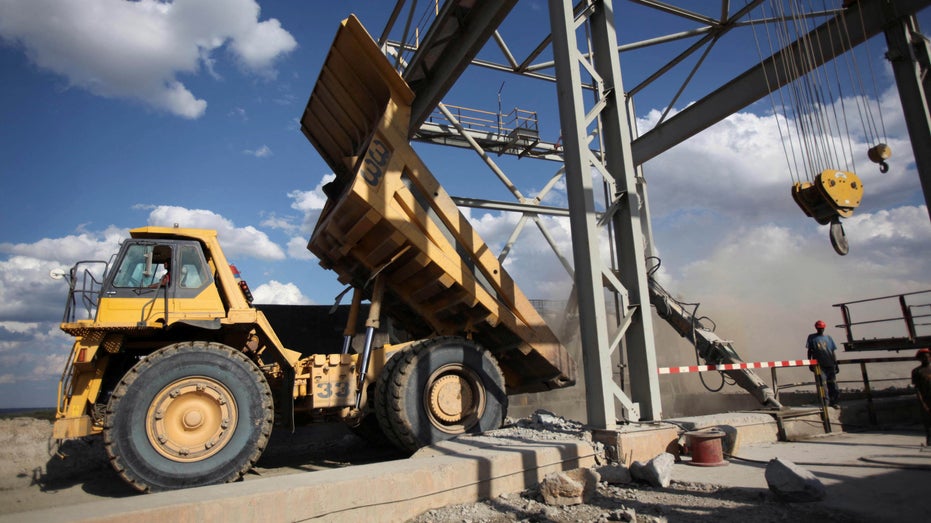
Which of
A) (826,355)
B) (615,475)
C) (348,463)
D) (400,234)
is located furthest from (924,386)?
(348,463)

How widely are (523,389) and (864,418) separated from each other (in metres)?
5.07

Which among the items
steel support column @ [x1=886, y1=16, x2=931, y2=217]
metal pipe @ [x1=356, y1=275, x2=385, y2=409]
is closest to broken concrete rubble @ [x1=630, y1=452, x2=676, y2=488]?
metal pipe @ [x1=356, y1=275, x2=385, y2=409]

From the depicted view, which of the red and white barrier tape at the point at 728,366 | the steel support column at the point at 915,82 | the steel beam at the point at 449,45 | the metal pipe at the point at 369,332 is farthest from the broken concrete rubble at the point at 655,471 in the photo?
the steel beam at the point at 449,45

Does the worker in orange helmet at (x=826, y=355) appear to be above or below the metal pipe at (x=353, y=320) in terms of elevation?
below

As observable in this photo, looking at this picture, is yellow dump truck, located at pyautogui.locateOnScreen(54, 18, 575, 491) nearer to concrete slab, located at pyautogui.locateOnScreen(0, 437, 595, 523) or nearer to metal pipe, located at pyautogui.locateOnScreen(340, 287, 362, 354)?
metal pipe, located at pyautogui.locateOnScreen(340, 287, 362, 354)

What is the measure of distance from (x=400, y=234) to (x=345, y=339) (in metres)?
2.06

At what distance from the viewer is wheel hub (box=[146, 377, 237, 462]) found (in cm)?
522

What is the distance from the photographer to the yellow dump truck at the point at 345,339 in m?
5.33

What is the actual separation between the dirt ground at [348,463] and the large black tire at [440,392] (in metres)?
0.52

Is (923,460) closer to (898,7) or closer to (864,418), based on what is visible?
(864,418)

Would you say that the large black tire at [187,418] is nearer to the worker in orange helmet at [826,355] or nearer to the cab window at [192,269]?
the cab window at [192,269]

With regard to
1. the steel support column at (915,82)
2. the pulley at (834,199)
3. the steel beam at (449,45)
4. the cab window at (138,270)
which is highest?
the steel beam at (449,45)

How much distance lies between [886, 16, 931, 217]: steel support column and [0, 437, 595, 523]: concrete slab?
17.4 ft

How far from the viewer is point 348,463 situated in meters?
7.23
